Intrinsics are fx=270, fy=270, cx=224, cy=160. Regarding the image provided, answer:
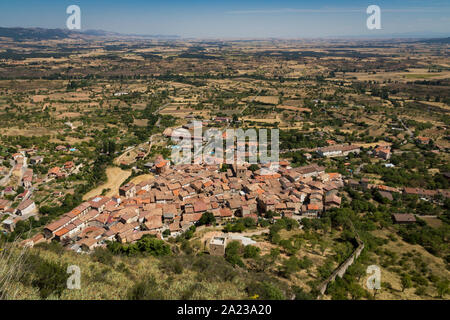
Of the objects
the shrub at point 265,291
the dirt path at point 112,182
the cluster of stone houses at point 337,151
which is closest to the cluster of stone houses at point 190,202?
the dirt path at point 112,182


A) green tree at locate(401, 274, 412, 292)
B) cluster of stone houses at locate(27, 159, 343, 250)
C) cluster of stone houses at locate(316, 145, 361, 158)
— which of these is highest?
cluster of stone houses at locate(316, 145, 361, 158)

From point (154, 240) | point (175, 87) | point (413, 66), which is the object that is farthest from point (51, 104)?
point (413, 66)

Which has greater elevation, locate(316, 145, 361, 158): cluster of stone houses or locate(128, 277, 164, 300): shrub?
locate(316, 145, 361, 158): cluster of stone houses

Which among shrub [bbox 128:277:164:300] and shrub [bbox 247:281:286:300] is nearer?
shrub [bbox 128:277:164:300]

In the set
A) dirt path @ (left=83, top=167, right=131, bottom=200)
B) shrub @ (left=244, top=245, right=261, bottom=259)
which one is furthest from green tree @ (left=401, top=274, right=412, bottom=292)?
dirt path @ (left=83, top=167, right=131, bottom=200)

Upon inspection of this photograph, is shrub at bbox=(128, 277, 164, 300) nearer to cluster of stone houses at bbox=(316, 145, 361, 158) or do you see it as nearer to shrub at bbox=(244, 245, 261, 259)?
shrub at bbox=(244, 245, 261, 259)
